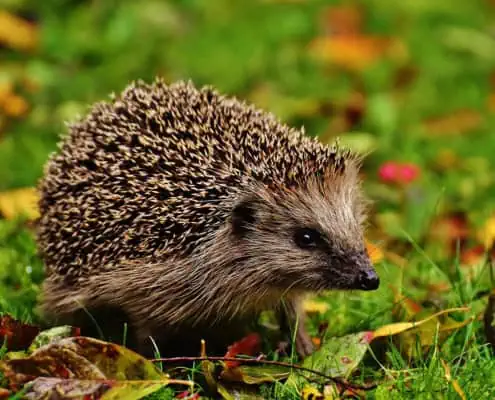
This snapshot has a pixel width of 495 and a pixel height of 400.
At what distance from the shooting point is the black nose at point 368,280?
382cm

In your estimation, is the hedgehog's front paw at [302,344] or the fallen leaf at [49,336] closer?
the fallen leaf at [49,336]

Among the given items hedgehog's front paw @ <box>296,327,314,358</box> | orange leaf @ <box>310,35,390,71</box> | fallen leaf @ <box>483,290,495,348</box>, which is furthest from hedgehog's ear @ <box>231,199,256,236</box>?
orange leaf @ <box>310,35,390,71</box>

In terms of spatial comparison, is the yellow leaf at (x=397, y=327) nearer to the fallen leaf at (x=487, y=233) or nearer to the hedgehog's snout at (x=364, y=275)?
the hedgehog's snout at (x=364, y=275)

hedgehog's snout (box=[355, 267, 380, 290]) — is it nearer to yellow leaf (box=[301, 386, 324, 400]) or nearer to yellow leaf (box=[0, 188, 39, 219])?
yellow leaf (box=[301, 386, 324, 400])

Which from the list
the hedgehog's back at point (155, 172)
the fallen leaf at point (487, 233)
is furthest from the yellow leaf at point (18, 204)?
the fallen leaf at point (487, 233)

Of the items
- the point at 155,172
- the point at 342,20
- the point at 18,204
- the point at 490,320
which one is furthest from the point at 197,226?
the point at 342,20

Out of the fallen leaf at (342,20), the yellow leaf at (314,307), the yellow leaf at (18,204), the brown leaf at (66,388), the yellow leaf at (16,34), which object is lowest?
the brown leaf at (66,388)

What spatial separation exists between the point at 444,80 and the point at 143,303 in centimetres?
480

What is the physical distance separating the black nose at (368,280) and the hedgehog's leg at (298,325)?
392 mm

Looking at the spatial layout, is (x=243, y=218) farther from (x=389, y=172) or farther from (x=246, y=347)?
(x=389, y=172)

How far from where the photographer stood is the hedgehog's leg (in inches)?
164

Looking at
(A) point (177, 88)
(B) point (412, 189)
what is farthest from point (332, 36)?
(A) point (177, 88)

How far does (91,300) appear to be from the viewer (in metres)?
4.16

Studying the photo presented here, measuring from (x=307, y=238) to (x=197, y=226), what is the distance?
464 mm
